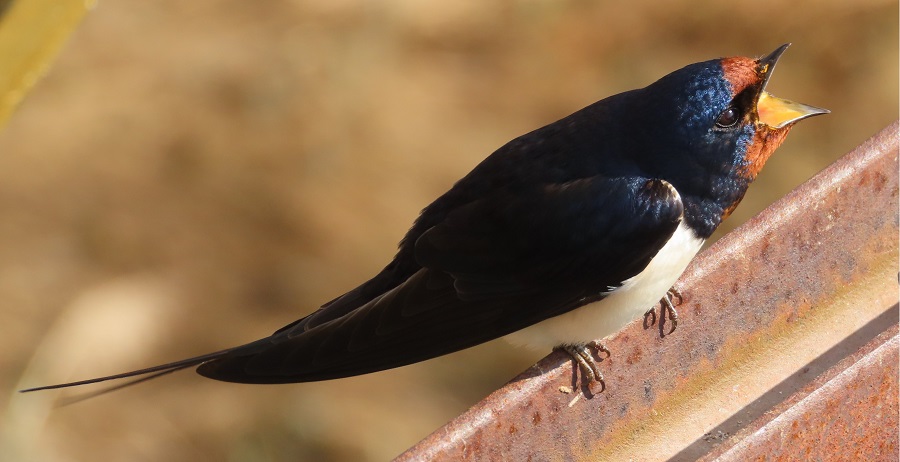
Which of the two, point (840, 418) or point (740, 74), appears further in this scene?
point (740, 74)

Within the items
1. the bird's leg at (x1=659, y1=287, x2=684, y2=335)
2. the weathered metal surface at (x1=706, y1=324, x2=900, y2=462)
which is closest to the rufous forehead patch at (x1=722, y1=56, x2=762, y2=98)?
the bird's leg at (x1=659, y1=287, x2=684, y2=335)

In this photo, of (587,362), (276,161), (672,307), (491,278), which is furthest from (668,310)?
(276,161)

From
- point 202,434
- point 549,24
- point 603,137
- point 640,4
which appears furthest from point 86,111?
point 603,137

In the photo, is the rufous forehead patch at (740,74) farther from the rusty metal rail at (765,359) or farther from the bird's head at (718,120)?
the rusty metal rail at (765,359)

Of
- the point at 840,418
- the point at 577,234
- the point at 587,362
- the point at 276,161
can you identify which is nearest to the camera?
the point at 840,418

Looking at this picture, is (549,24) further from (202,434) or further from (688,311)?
(688,311)

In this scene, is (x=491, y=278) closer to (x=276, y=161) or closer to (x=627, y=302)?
(x=627, y=302)

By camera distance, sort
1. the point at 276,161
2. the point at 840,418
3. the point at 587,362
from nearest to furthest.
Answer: the point at 840,418, the point at 587,362, the point at 276,161

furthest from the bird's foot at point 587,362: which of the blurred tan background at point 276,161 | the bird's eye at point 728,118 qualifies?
the blurred tan background at point 276,161
